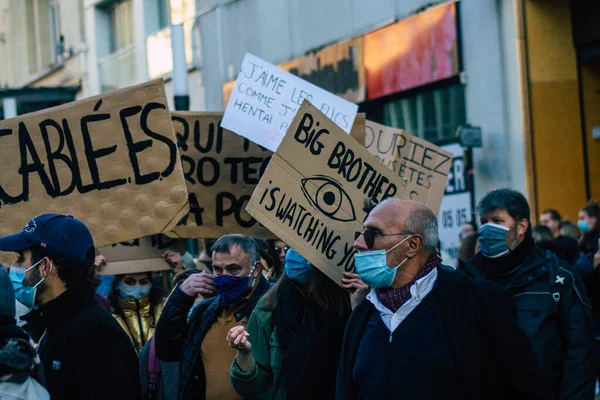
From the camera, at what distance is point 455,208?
47.0ft

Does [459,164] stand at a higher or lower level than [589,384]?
higher

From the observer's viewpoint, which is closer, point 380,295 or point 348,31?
point 380,295

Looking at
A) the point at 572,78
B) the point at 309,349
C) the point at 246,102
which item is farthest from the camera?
the point at 572,78

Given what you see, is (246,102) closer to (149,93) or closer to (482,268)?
(149,93)

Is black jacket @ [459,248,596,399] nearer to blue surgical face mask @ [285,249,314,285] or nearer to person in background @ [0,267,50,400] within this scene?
blue surgical face mask @ [285,249,314,285]

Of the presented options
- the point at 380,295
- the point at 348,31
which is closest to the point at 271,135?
the point at 380,295

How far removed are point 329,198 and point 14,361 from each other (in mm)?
2420

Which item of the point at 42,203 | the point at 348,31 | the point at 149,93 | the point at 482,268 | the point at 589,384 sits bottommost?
the point at 589,384

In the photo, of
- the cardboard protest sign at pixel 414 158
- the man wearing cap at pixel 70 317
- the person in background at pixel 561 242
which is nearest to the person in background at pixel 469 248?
the person in background at pixel 561 242

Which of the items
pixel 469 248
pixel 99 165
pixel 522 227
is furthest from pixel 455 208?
pixel 99 165

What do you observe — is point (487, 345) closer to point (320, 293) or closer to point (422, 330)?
point (422, 330)

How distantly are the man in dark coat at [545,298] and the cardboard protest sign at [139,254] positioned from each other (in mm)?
2348

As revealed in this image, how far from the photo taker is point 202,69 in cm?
2180

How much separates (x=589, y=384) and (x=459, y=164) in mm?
8639
